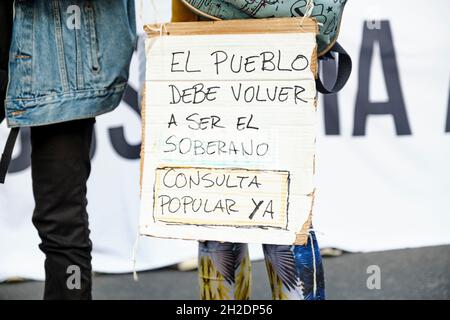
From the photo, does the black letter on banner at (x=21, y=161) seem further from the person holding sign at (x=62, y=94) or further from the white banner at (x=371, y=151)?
the person holding sign at (x=62, y=94)

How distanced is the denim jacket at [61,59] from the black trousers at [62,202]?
0.24ft

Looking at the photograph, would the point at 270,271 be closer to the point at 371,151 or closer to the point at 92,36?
the point at 92,36

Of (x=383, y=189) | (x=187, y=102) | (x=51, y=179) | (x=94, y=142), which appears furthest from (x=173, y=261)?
(x=187, y=102)

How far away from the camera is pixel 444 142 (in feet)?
10.8

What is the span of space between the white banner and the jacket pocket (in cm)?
111

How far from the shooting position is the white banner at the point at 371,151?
3.25m

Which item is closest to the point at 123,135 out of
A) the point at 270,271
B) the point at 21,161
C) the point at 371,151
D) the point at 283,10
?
the point at 21,161

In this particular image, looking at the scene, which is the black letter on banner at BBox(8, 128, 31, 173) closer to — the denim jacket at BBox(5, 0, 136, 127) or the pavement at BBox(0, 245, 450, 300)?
the pavement at BBox(0, 245, 450, 300)

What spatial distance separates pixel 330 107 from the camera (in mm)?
3297

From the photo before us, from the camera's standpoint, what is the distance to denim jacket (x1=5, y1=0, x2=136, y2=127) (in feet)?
6.83

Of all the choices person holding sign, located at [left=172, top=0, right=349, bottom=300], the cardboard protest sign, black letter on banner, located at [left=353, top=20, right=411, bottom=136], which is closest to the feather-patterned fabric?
person holding sign, located at [left=172, top=0, right=349, bottom=300]

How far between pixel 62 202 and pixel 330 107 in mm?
1514

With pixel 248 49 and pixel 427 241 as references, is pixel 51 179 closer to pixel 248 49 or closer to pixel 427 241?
pixel 248 49
